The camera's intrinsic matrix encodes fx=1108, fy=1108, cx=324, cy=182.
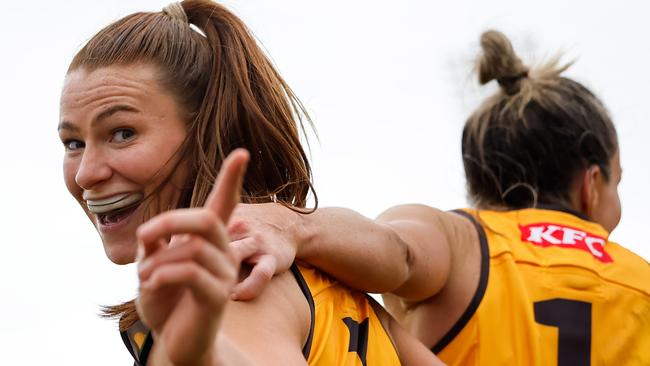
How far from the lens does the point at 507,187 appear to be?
4.19 meters

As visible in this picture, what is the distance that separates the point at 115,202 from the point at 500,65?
2233mm

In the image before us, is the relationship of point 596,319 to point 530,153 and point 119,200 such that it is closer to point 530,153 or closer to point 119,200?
point 530,153

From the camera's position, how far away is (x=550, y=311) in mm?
3676

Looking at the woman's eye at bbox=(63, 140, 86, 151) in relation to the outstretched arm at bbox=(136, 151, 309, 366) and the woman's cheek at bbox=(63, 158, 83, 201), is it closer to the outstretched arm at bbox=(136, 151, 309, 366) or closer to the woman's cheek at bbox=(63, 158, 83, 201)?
the woman's cheek at bbox=(63, 158, 83, 201)

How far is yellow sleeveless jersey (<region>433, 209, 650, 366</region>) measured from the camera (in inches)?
143

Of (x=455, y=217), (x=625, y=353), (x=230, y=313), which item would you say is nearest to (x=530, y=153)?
(x=455, y=217)

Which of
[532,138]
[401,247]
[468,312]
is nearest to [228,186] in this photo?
[401,247]

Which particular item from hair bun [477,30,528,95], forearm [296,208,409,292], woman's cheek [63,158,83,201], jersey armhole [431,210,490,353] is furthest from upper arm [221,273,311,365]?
hair bun [477,30,528,95]

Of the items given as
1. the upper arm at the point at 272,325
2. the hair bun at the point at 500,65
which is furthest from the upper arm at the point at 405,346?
the hair bun at the point at 500,65

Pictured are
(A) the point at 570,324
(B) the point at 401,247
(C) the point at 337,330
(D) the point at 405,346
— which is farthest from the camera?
(A) the point at 570,324

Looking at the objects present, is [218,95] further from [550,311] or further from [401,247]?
[550,311]

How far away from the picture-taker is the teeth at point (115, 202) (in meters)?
2.44

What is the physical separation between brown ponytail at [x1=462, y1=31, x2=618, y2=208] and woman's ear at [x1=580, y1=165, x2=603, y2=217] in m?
0.03

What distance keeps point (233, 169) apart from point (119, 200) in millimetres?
1087
